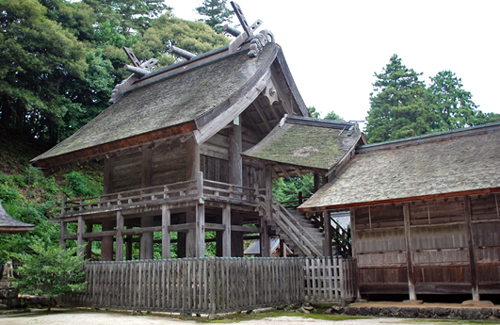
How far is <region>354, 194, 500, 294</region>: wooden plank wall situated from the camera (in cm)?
1247

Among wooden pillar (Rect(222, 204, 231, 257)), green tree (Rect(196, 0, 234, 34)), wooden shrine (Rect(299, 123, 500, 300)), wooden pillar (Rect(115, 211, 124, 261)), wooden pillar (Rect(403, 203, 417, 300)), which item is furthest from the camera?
green tree (Rect(196, 0, 234, 34))

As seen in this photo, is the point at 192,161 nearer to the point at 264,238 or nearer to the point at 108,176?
the point at 264,238

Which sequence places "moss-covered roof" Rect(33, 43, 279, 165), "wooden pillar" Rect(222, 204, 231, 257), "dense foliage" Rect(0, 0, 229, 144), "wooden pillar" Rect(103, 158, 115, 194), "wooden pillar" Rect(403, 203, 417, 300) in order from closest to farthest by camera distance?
"wooden pillar" Rect(403, 203, 417, 300) → "wooden pillar" Rect(222, 204, 231, 257) → "moss-covered roof" Rect(33, 43, 279, 165) → "wooden pillar" Rect(103, 158, 115, 194) → "dense foliage" Rect(0, 0, 229, 144)

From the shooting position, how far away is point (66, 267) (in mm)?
14070

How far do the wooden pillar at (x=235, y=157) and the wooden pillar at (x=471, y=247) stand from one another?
9903 millimetres

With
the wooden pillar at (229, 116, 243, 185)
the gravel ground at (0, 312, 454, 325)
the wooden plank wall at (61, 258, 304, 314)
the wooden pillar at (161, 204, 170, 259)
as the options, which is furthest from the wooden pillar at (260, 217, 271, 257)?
the gravel ground at (0, 312, 454, 325)

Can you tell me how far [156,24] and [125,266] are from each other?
42534mm

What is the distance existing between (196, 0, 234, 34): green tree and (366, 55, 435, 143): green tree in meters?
24.1

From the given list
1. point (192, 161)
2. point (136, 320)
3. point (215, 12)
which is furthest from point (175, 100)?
point (215, 12)

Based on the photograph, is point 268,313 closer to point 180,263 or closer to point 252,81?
point 180,263

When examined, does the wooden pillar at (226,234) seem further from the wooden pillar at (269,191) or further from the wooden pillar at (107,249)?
the wooden pillar at (107,249)

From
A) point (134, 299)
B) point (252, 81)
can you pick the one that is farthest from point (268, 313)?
point (252, 81)

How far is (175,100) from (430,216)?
1274 cm

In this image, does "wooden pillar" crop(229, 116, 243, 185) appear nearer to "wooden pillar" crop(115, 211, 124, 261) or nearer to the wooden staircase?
the wooden staircase
